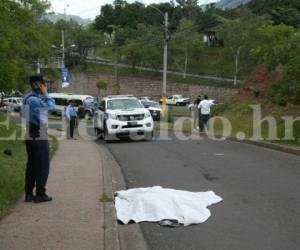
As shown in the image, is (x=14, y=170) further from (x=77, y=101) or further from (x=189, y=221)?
(x=77, y=101)

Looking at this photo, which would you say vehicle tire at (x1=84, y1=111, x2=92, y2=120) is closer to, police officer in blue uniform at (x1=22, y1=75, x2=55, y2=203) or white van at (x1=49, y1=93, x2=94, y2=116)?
white van at (x1=49, y1=93, x2=94, y2=116)

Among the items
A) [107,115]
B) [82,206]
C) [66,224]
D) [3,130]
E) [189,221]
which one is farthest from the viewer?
[107,115]

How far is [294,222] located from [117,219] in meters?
2.43

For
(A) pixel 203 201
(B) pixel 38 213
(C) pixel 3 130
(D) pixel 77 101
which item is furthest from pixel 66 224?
(D) pixel 77 101

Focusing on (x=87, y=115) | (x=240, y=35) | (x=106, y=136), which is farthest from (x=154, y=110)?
(x=240, y=35)

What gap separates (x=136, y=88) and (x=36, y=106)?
72.5 meters

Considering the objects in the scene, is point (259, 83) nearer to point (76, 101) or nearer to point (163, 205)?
point (163, 205)

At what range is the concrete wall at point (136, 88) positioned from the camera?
248ft

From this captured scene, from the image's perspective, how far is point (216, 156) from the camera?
663 inches

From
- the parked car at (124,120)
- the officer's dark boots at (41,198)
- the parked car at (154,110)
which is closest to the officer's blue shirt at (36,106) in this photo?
the officer's dark boots at (41,198)

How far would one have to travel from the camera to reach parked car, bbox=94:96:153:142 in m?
23.5

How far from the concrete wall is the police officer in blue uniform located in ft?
213

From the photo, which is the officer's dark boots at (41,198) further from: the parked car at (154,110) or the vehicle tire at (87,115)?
the vehicle tire at (87,115)

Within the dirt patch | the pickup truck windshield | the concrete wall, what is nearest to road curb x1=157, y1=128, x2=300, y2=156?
the pickup truck windshield
